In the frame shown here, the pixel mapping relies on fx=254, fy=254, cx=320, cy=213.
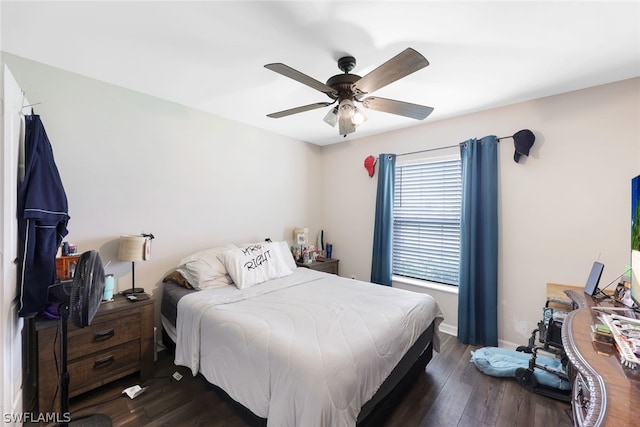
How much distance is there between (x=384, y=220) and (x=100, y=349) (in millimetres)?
3067

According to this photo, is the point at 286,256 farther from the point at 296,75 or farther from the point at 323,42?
the point at 323,42

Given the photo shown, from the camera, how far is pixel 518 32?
1555mm

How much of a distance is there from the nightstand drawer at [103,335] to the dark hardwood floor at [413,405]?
383 millimetres

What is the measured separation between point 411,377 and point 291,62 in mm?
2607

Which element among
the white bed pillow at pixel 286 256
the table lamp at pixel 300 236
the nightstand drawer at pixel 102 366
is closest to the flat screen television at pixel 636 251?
the white bed pillow at pixel 286 256

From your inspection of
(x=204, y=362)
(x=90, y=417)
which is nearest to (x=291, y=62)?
(x=204, y=362)

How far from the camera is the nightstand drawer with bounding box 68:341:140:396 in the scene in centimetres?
175

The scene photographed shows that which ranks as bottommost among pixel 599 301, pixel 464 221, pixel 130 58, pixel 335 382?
pixel 335 382

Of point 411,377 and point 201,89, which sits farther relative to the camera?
point 201,89

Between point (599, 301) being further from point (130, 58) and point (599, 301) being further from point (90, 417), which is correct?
point (130, 58)

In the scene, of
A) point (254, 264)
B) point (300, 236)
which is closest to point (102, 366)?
point (254, 264)

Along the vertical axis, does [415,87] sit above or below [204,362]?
above

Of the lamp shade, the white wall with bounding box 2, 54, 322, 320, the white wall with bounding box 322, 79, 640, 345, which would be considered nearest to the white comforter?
the lamp shade

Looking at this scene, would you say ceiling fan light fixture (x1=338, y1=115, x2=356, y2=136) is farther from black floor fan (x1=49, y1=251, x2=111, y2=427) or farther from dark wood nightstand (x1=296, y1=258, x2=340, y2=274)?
dark wood nightstand (x1=296, y1=258, x2=340, y2=274)
